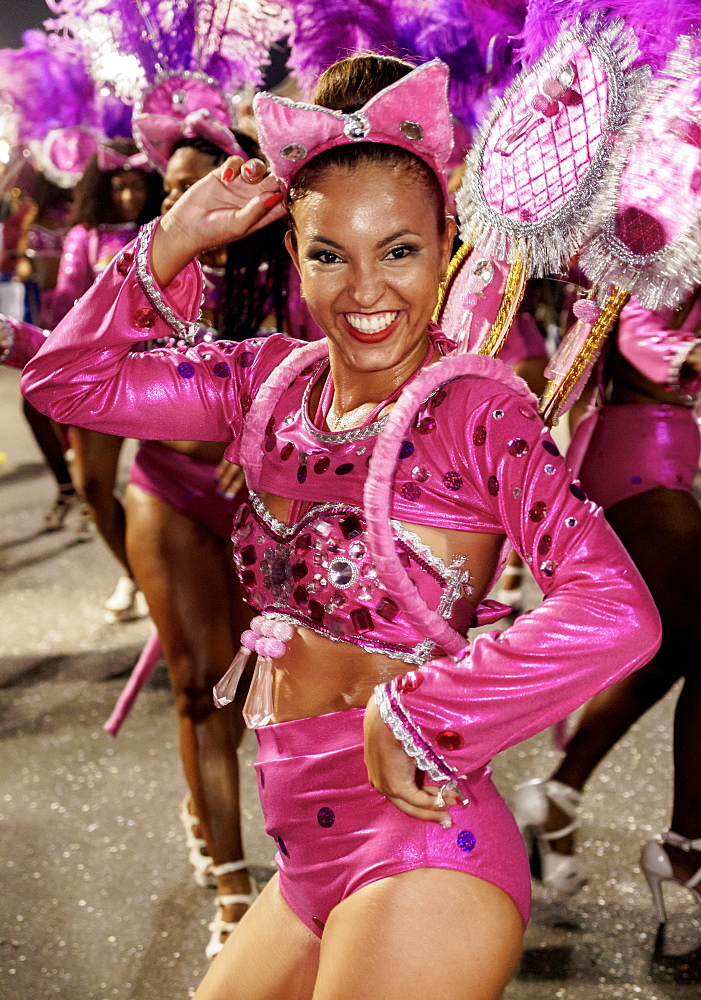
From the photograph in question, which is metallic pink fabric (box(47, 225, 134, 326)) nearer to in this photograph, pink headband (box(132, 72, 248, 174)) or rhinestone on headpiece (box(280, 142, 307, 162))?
pink headband (box(132, 72, 248, 174))

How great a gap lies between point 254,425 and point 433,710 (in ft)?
1.71

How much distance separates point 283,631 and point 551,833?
1.52m

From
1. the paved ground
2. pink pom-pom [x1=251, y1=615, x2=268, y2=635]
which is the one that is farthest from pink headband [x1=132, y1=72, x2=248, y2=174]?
the paved ground

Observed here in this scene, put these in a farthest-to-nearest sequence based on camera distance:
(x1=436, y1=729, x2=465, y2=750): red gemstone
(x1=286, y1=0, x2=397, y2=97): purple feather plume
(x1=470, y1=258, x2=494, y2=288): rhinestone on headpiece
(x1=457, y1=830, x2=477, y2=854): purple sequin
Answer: (x1=286, y1=0, x2=397, y2=97): purple feather plume, (x1=470, y1=258, x2=494, y2=288): rhinestone on headpiece, (x1=457, y1=830, x2=477, y2=854): purple sequin, (x1=436, y1=729, x2=465, y2=750): red gemstone

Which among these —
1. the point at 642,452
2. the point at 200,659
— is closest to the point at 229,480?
the point at 200,659

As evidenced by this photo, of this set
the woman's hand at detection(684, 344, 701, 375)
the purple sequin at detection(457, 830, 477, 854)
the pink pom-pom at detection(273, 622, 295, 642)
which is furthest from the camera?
the woman's hand at detection(684, 344, 701, 375)

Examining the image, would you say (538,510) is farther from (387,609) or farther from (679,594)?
(679,594)

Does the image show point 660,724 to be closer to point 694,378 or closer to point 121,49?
point 694,378

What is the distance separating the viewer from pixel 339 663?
126 centimetres

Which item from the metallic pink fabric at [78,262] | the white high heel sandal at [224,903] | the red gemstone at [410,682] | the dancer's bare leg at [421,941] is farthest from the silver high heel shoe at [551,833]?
the metallic pink fabric at [78,262]

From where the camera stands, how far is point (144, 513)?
2469 millimetres

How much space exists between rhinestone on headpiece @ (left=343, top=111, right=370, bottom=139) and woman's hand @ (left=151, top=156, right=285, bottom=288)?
0.15 m

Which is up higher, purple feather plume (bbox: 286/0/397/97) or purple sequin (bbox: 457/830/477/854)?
purple feather plume (bbox: 286/0/397/97)

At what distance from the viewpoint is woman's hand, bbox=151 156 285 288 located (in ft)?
4.32
